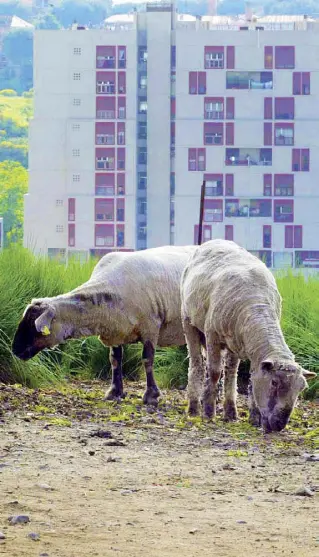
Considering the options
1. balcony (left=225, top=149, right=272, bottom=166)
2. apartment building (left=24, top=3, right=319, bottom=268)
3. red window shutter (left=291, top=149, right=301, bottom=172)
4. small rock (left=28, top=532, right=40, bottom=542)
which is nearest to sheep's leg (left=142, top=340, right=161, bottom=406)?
small rock (left=28, top=532, right=40, bottom=542)

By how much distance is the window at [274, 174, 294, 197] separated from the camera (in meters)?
101

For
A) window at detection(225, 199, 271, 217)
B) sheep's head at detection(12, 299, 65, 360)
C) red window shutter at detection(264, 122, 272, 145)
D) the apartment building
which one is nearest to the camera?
sheep's head at detection(12, 299, 65, 360)

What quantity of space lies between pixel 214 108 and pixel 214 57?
3.59 m

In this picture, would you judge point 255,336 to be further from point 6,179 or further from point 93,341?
point 6,179

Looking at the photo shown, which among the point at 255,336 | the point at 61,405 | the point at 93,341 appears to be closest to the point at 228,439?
the point at 255,336

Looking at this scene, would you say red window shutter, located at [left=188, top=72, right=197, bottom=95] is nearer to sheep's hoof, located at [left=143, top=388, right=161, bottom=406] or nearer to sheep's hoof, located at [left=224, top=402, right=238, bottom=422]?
sheep's hoof, located at [left=143, top=388, right=161, bottom=406]

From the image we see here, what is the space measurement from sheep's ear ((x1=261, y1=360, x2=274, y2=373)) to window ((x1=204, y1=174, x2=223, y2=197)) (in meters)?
92.3

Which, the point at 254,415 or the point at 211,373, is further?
the point at 211,373

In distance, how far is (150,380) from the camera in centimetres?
1080

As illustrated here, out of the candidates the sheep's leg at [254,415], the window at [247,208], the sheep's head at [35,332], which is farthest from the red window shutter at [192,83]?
the sheep's leg at [254,415]

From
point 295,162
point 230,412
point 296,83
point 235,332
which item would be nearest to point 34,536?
point 235,332

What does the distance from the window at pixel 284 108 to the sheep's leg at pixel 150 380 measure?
9212cm

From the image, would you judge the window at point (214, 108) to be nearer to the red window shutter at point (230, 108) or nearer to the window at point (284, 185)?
the red window shutter at point (230, 108)

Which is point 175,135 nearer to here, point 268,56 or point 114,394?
point 268,56
